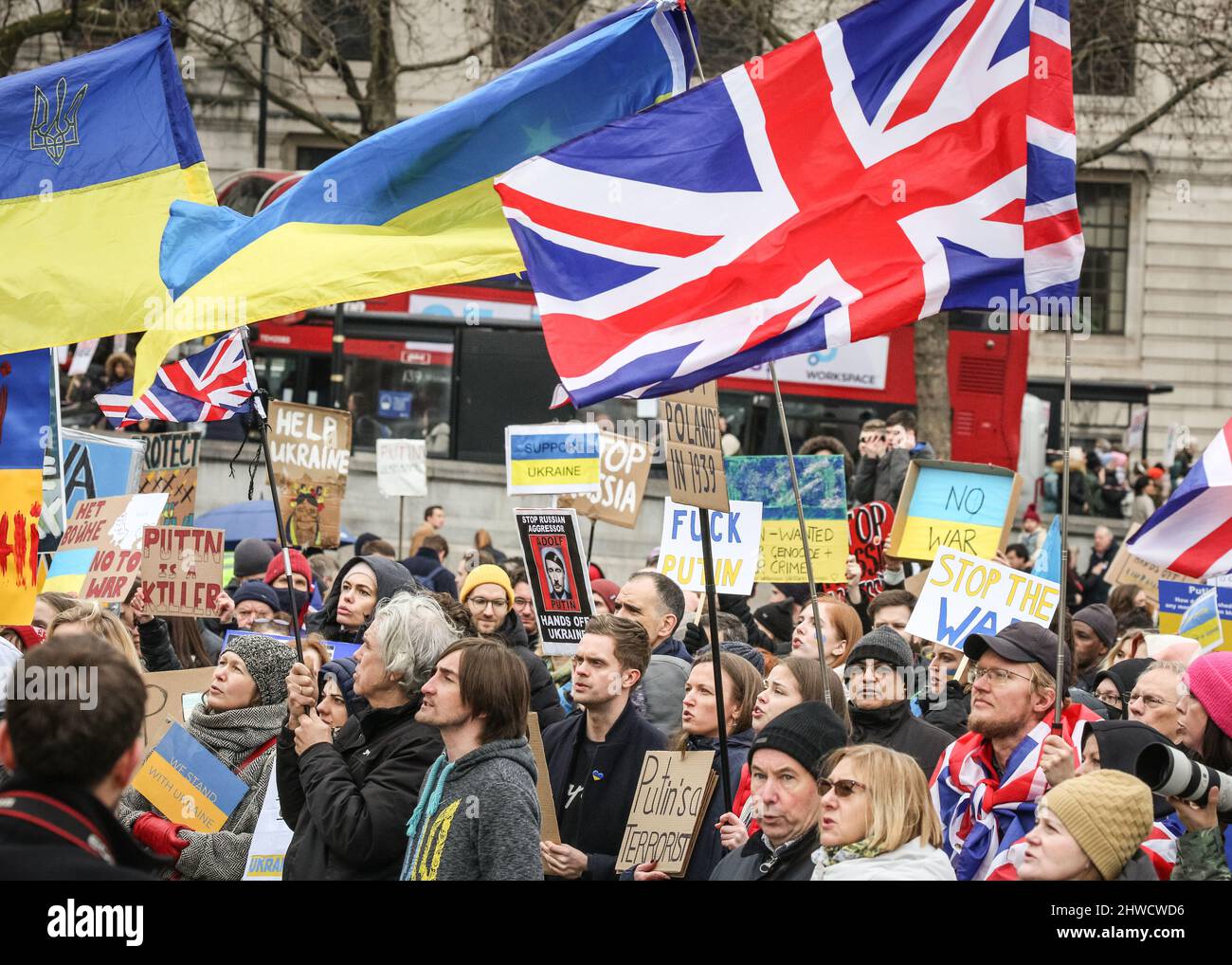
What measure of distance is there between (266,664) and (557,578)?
2231 mm

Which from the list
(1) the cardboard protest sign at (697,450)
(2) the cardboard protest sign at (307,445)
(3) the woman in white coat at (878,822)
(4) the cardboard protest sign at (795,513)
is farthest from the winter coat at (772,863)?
(2) the cardboard protest sign at (307,445)

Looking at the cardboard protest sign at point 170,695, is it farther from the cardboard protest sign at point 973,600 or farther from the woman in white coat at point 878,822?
the woman in white coat at point 878,822

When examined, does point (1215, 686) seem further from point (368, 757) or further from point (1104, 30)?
point (1104, 30)

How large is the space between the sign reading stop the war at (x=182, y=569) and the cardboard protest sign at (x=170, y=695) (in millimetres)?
1195

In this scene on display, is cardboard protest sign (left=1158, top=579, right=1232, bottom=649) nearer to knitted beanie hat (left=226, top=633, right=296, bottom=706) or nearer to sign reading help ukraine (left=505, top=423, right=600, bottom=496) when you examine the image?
knitted beanie hat (left=226, top=633, right=296, bottom=706)

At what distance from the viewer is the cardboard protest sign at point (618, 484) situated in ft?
37.0

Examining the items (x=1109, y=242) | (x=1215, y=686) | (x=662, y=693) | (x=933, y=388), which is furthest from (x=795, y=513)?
(x=1109, y=242)

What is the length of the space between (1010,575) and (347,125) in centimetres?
2662

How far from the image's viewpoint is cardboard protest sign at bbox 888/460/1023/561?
953 centimetres

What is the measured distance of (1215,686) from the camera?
14.8 feet

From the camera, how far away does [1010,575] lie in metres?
7.28

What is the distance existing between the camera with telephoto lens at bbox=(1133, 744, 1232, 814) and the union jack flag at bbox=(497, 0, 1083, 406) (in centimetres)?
155
